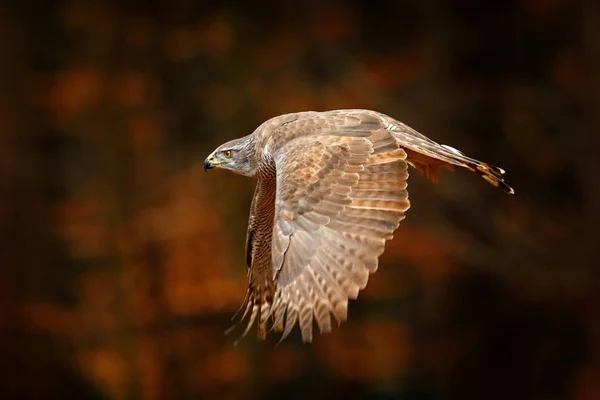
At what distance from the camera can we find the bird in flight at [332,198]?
7.86 feet

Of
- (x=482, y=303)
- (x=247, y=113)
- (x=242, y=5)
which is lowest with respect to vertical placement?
(x=482, y=303)

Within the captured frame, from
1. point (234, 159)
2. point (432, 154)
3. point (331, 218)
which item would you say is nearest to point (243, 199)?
point (234, 159)

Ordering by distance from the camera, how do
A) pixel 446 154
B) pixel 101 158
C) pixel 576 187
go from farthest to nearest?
pixel 101 158, pixel 576 187, pixel 446 154

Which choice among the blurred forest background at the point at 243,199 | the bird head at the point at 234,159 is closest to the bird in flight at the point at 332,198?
the bird head at the point at 234,159

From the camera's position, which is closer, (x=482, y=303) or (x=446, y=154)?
(x=446, y=154)

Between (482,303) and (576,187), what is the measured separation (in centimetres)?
103

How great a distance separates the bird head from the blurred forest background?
2.98m

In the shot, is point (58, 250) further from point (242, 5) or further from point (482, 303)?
point (482, 303)

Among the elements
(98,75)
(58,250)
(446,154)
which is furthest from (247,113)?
(446,154)

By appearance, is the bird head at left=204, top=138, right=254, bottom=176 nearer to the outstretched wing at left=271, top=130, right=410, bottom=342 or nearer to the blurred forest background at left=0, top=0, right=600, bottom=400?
the outstretched wing at left=271, top=130, right=410, bottom=342

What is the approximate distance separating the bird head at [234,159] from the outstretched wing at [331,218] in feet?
1.25

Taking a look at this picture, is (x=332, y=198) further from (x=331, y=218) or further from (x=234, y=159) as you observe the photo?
(x=234, y=159)

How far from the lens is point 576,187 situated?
606cm

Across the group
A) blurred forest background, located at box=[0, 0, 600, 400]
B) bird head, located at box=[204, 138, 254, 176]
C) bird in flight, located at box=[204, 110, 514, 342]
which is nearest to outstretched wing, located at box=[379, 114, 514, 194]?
bird in flight, located at box=[204, 110, 514, 342]
